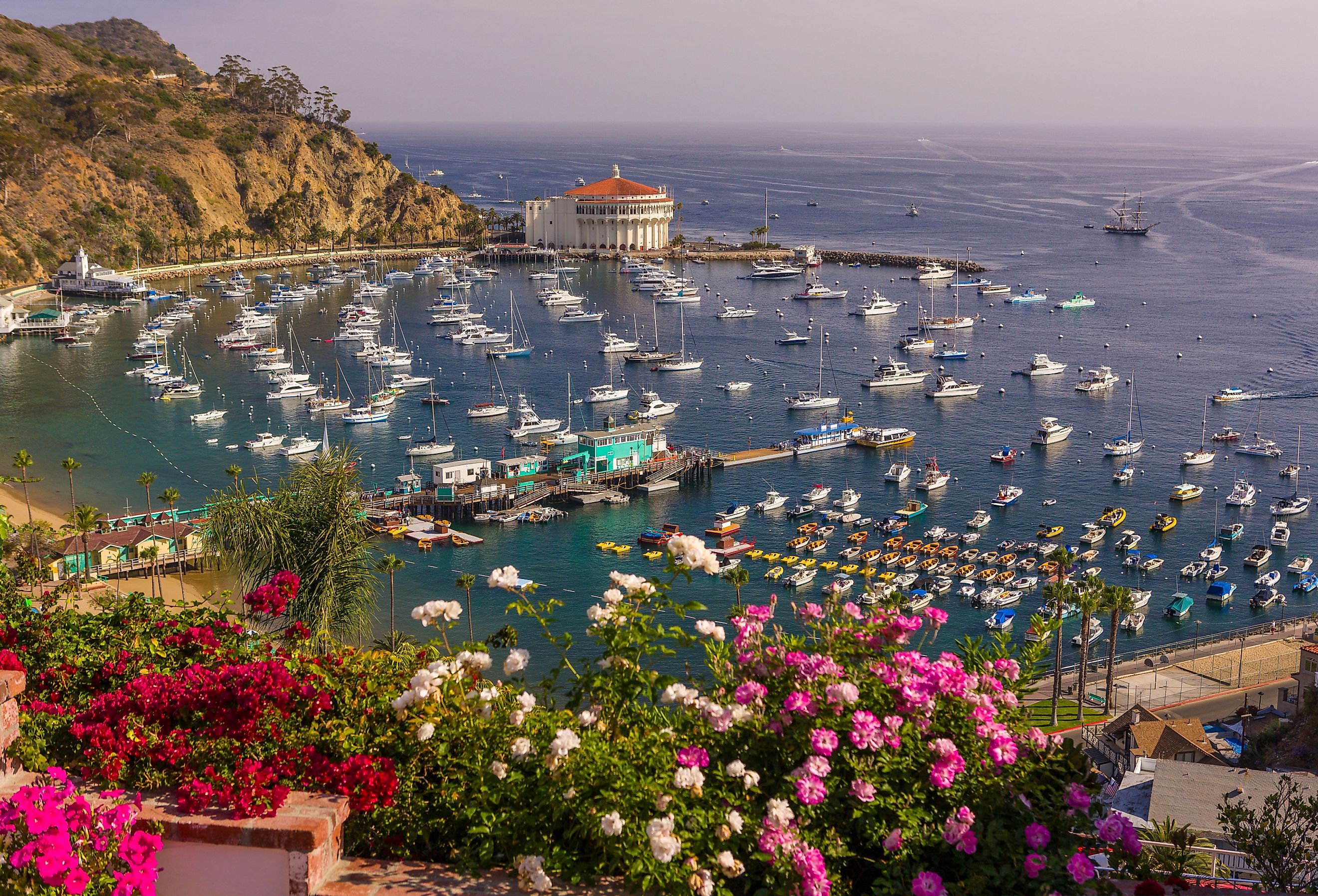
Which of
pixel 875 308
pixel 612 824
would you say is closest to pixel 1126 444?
pixel 875 308

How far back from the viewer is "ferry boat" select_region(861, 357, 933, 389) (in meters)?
57.8

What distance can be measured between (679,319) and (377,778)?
70.8 meters

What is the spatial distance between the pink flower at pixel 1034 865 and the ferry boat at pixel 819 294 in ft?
266

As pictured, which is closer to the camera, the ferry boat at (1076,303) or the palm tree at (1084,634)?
the palm tree at (1084,634)

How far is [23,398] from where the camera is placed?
52.0 m

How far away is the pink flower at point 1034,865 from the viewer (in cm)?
473

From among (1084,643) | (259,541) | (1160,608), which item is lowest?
(1160,608)

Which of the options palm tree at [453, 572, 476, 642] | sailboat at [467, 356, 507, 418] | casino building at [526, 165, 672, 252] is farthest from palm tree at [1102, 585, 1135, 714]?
casino building at [526, 165, 672, 252]

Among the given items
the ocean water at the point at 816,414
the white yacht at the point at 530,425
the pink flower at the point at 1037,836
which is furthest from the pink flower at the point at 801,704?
the white yacht at the point at 530,425

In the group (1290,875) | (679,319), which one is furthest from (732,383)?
(1290,875)

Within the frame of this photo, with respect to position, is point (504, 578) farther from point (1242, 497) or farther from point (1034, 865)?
point (1242, 497)

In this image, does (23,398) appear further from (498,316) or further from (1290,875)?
(1290,875)

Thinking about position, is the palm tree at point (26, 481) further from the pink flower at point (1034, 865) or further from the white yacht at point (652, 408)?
the white yacht at point (652, 408)

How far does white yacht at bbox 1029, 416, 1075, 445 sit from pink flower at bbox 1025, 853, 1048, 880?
44925mm
